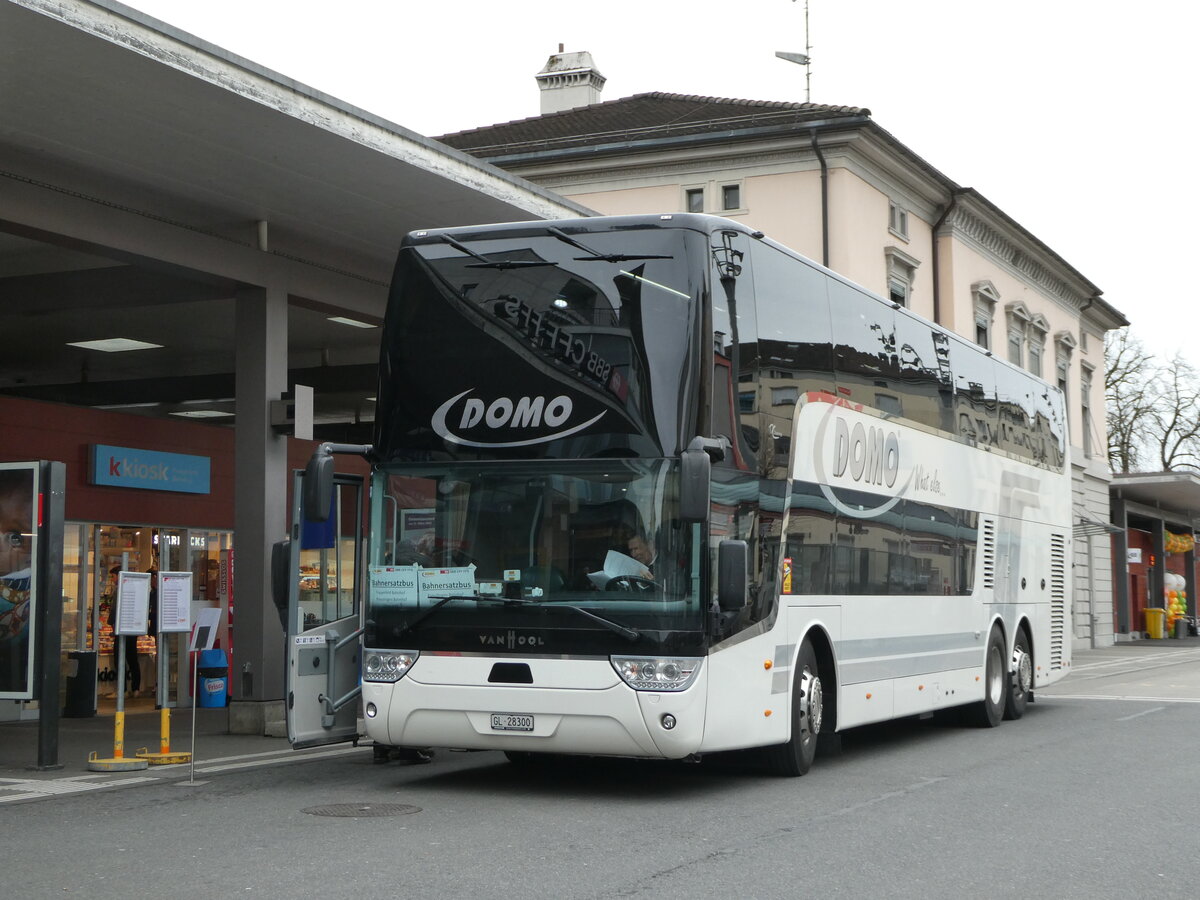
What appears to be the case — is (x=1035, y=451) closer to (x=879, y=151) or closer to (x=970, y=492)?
(x=970, y=492)

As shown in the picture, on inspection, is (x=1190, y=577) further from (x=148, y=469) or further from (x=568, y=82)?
(x=148, y=469)

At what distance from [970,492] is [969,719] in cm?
275

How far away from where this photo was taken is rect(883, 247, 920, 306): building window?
34125 mm

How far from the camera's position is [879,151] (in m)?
33.1

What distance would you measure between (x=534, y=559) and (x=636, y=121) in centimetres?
2708

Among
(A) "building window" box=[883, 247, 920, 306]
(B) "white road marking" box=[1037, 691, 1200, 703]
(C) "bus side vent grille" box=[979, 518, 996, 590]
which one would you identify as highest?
(A) "building window" box=[883, 247, 920, 306]

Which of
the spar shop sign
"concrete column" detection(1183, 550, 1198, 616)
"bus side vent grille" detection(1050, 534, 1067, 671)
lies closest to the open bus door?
the spar shop sign

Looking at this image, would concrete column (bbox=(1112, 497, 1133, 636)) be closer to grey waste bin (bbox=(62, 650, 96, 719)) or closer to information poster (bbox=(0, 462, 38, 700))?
grey waste bin (bbox=(62, 650, 96, 719))

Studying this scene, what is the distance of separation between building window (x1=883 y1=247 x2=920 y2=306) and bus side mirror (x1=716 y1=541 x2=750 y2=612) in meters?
24.5

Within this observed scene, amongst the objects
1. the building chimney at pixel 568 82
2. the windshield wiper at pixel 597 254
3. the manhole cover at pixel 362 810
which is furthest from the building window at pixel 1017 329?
the manhole cover at pixel 362 810

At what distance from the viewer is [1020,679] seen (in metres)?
18.4

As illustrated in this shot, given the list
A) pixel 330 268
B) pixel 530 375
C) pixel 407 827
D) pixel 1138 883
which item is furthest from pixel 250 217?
pixel 1138 883

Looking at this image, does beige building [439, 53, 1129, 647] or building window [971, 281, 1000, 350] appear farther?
building window [971, 281, 1000, 350]

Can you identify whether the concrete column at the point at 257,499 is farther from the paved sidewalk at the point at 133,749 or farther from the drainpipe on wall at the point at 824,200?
the drainpipe on wall at the point at 824,200
